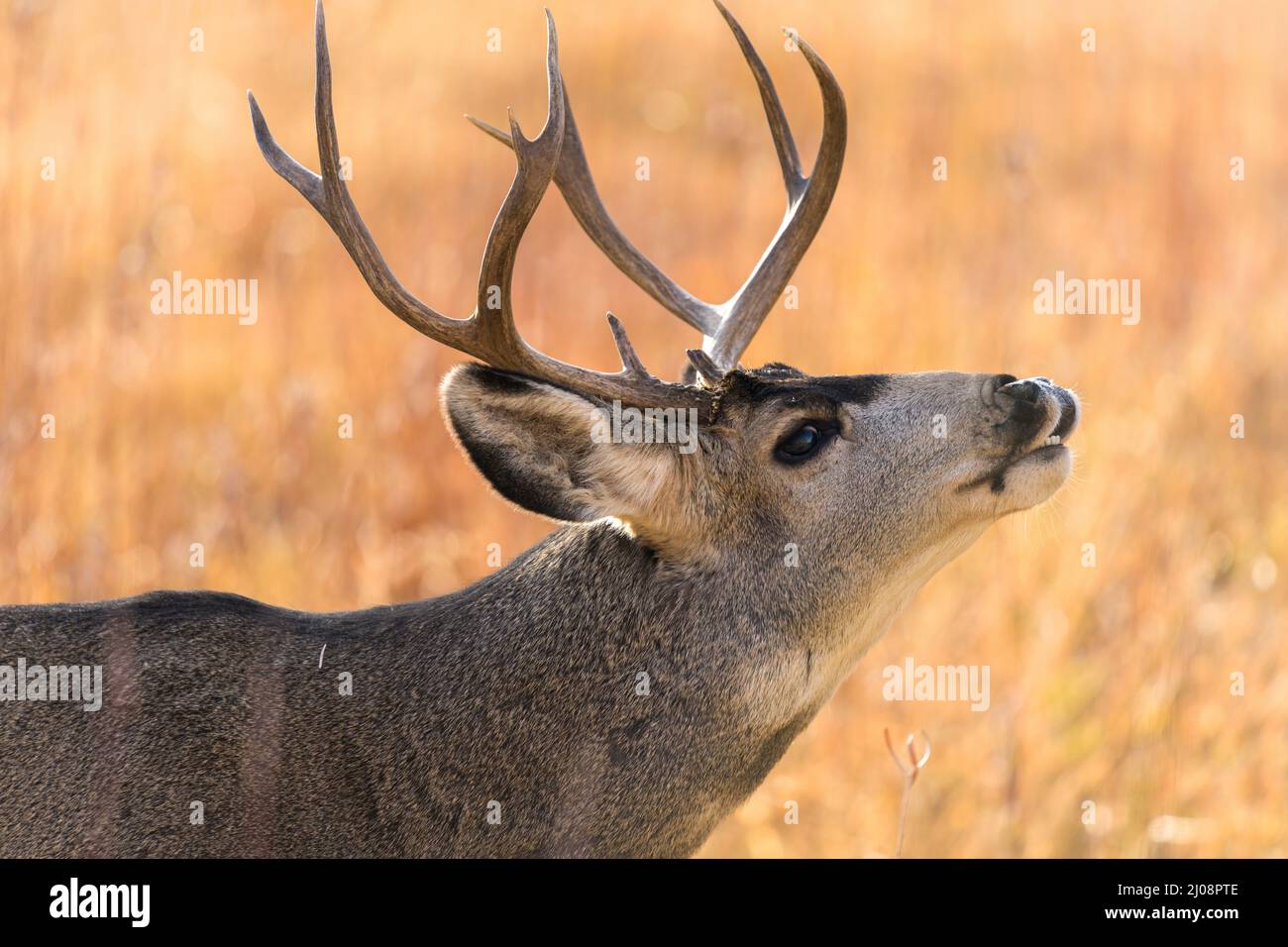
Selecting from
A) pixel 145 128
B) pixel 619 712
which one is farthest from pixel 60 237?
pixel 619 712

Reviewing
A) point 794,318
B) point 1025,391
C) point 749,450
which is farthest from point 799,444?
point 794,318

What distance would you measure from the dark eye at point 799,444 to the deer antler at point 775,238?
1.95ft

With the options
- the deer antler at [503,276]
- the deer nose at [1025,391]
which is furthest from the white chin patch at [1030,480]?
the deer antler at [503,276]

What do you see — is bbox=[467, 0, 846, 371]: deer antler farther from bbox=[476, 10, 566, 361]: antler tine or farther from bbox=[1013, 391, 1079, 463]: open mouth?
bbox=[1013, 391, 1079, 463]: open mouth

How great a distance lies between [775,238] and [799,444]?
3.39 ft

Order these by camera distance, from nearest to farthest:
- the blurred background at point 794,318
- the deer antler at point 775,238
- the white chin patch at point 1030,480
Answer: the white chin patch at point 1030,480 < the deer antler at point 775,238 < the blurred background at point 794,318

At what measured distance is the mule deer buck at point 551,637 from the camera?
3707mm

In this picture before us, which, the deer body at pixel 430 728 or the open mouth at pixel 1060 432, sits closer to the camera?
the deer body at pixel 430 728

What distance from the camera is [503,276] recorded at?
3.81m

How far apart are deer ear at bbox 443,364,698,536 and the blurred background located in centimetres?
139

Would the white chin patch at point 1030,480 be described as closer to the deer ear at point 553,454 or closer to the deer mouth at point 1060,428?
the deer mouth at point 1060,428

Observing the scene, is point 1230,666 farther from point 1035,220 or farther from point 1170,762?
point 1035,220

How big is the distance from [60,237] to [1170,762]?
4.38 m
